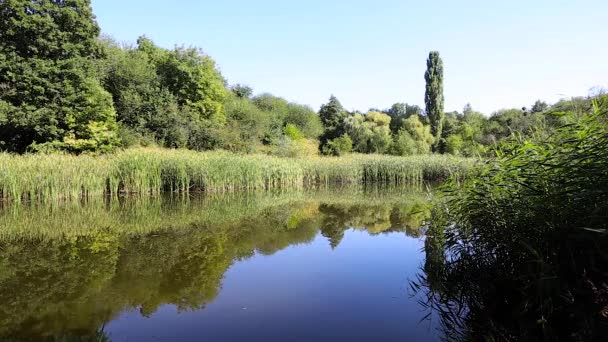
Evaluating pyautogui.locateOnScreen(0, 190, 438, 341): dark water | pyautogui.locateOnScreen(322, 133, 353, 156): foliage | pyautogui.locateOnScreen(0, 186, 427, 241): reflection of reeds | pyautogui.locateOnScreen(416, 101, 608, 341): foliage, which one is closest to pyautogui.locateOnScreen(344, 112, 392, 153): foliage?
pyautogui.locateOnScreen(322, 133, 353, 156): foliage

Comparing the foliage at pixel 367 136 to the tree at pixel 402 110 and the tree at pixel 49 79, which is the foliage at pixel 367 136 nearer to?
the tree at pixel 402 110

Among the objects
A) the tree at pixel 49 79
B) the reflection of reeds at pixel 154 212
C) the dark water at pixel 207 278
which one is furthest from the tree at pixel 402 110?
the dark water at pixel 207 278

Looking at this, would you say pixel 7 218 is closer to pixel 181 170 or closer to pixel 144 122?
pixel 181 170

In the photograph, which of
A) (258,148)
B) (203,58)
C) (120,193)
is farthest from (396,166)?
Result: (203,58)

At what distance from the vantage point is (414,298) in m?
4.62

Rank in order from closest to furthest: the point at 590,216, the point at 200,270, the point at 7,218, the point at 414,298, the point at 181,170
Result: 1. the point at 590,216
2. the point at 414,298
3. the point at 200,270
4. the point at 7,218
5. the point at 181,170

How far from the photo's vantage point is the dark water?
3822mm

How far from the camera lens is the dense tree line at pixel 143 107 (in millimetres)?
19266

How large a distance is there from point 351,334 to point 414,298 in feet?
3.88

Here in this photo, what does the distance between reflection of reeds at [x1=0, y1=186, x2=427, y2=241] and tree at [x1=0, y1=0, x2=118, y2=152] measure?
25.3 ft

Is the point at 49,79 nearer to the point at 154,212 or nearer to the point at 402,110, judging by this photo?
the point at 154,212

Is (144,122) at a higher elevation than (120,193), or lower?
higher

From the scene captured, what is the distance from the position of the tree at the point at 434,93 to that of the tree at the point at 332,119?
8695 mm

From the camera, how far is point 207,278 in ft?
17.8
